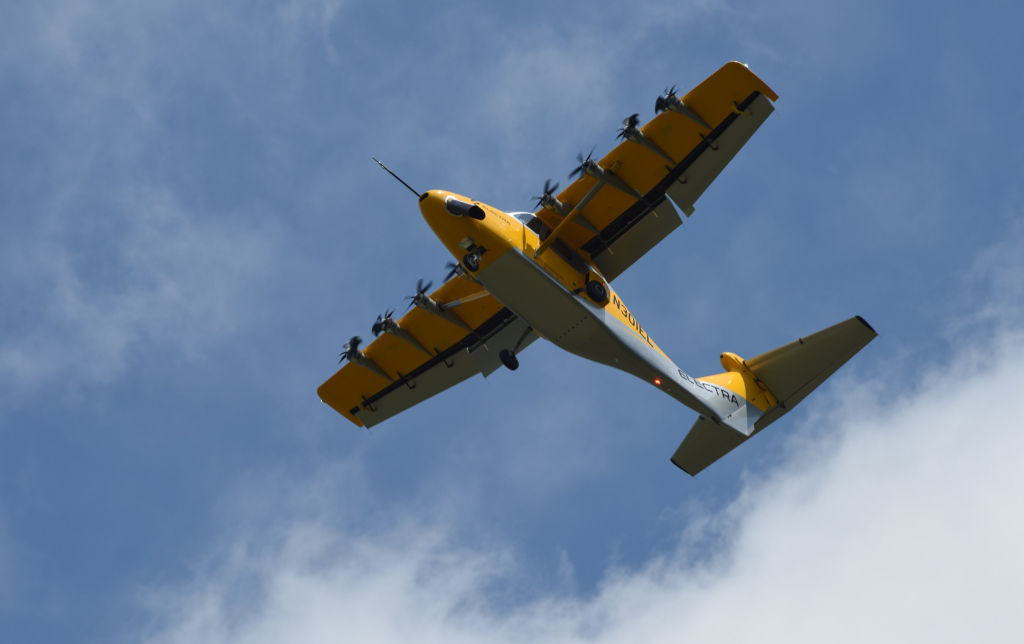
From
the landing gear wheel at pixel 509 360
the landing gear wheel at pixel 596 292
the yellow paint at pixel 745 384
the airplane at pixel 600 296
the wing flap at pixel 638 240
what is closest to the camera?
the airplane at pixel 600 296

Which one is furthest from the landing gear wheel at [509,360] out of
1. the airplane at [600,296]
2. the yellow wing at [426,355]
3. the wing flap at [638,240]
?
the wing flap at [638,240]

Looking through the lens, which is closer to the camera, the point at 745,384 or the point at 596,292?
the point at 596,292

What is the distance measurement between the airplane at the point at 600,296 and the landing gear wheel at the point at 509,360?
0.11ft

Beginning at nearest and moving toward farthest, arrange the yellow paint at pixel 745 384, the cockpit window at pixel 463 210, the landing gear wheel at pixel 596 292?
the cockpit window at pixel 463 210 → the landing gear wheel at pixel 596 292 → the yellow paint at pixel 745 384

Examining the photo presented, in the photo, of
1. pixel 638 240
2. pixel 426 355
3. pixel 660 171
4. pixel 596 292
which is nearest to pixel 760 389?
pixel 638 240

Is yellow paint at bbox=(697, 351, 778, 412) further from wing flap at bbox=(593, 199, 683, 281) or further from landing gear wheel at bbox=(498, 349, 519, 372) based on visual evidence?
landing gear wheel at bbox=(498, 349, 519, 372)

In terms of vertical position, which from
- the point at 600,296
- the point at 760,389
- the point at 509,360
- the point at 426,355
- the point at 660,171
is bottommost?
the point at 760,389

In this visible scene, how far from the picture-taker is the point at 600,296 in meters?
32.7

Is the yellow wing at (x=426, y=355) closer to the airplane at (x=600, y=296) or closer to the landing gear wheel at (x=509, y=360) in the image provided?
the airplane at (x=600, y=296)

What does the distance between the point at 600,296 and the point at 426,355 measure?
7.88m

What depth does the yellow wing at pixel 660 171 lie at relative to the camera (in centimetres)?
3169

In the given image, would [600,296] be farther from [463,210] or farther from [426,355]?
[426,355]

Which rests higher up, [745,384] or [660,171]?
[660,171]

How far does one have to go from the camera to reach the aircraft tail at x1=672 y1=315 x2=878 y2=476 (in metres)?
36.0
